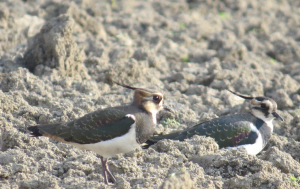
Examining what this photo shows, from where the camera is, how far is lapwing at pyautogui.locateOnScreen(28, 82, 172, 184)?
5.93 metres

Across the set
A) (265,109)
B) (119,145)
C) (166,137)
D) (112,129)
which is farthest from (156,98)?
(265,109)

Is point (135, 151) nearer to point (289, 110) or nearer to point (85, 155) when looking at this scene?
point (85, 155)

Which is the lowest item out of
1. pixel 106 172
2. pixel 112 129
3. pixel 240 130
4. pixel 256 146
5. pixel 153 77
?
pixel 256 146

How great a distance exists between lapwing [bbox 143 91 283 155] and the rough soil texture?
32cm

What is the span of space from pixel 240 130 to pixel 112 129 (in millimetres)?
2379

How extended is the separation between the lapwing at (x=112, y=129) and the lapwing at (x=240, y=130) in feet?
2.82

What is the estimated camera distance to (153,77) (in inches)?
383

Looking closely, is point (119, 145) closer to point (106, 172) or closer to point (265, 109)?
point (106, 172)

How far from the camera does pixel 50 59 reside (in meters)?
9.11

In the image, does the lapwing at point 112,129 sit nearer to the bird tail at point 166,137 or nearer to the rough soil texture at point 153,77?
the rough soil texture at point 153,77

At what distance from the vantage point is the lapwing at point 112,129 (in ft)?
19.5

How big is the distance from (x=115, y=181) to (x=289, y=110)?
4806 millimetres

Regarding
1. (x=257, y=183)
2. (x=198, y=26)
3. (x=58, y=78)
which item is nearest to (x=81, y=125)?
(x=257, y=183)

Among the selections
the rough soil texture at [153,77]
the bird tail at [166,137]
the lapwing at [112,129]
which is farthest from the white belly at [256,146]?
the lapwing at [112,129]
